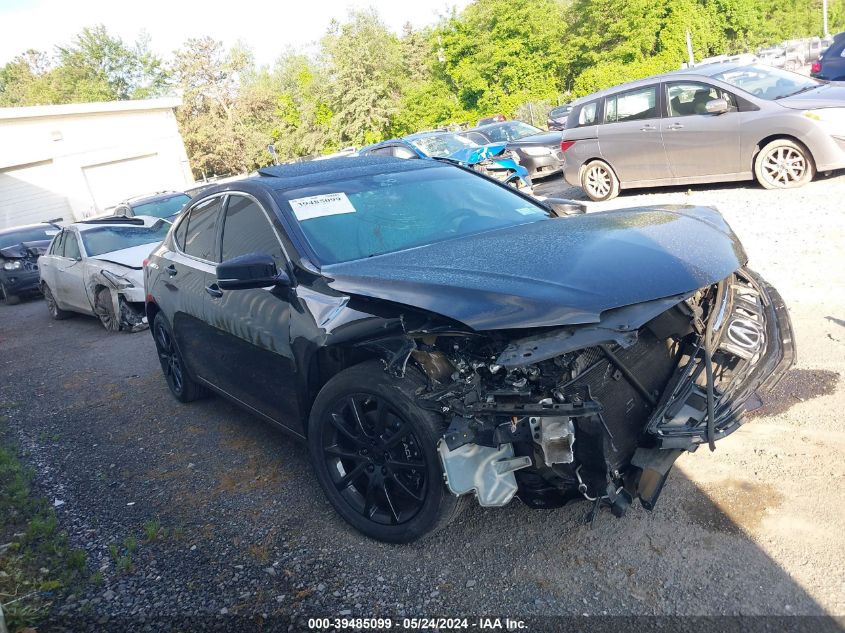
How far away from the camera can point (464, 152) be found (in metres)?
13.6

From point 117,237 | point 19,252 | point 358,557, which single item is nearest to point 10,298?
point 19,252

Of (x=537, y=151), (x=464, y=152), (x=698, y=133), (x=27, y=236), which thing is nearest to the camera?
(x=698, y=133)

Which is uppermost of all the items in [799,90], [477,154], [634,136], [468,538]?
[799,90]

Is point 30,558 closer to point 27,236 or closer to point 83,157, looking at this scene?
point 27,236

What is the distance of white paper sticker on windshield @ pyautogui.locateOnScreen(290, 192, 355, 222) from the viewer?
3.90 metres

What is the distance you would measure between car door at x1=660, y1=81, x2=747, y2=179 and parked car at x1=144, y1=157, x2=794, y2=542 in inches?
252

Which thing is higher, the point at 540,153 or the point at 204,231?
the point at 204,231

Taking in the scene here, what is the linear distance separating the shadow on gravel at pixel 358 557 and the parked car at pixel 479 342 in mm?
286

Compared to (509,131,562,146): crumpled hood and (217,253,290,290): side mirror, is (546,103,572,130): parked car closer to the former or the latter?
(509,131,562,146): crumpled hood

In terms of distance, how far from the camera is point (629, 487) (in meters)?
2.83

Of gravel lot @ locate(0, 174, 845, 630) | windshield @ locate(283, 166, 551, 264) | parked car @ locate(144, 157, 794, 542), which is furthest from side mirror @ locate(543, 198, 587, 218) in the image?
gravel lot @ locate(0, 174, 845, 630)

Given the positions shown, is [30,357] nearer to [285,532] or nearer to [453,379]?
[285,532]

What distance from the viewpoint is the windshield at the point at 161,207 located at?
557 inches

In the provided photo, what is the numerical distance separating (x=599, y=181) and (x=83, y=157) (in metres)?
24.3
